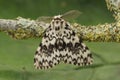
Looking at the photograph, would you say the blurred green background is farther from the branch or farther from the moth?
the branch

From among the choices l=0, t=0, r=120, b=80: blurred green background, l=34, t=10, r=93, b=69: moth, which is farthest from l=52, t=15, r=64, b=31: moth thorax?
l=0, t=0, r=120, b=80: blurred green background

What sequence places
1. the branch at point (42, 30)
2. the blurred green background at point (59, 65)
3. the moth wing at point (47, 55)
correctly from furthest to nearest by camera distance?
the blurred green background at point (59, 65)
the moth wing at point (47, 55)
the branch at point (42, 30)

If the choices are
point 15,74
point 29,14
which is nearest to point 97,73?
point 15,74

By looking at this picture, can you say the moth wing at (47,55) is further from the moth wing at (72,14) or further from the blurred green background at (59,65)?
the blurred green background at (59,65)

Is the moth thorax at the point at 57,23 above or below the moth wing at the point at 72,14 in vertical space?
below

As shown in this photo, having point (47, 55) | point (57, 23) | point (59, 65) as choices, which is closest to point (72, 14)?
point (57, 23)

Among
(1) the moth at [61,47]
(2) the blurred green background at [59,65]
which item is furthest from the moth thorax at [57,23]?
(2) the blurred green background at [59,65]
